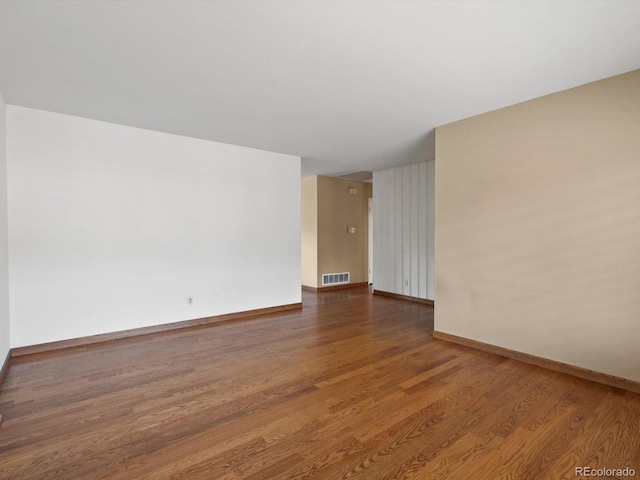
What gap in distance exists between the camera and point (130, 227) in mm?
3863

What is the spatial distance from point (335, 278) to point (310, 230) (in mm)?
1249

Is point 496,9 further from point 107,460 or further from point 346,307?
point 346,307

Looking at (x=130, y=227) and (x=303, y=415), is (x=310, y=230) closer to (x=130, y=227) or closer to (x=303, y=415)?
(x=130, y=227)

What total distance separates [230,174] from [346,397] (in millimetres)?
3502

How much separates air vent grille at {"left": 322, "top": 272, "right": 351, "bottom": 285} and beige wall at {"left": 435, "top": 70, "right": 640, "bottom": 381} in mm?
3498

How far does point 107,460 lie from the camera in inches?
67.5

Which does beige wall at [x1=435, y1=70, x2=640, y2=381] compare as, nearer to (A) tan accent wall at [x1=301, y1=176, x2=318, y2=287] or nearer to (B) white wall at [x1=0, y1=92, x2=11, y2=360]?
(A) tan accent wall at [x1=301, y1=176, x2=318, y2=287]

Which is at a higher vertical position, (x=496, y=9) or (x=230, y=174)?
(x=496, y=9)

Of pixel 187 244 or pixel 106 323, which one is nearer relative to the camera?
pixel 106 323

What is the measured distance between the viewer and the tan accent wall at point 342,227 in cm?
696

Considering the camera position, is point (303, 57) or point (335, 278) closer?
point (303, 57)

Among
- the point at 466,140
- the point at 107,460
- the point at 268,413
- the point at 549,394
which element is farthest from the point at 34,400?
the point at 466,140

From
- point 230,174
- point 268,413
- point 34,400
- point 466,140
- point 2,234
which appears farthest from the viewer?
point 230,174

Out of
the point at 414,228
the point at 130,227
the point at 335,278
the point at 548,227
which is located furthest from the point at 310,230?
the point at 548,227
